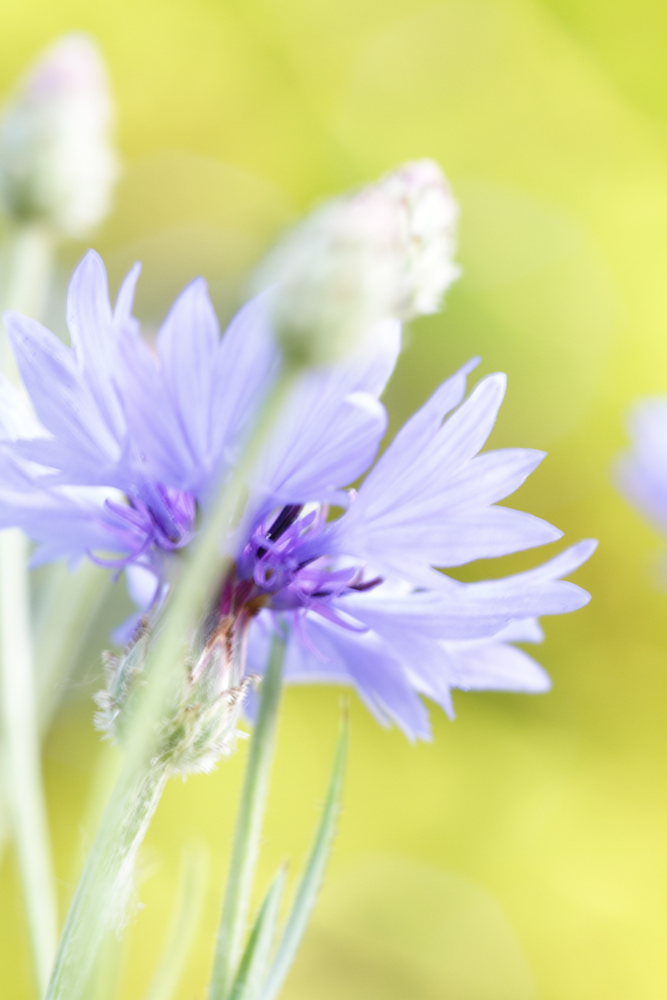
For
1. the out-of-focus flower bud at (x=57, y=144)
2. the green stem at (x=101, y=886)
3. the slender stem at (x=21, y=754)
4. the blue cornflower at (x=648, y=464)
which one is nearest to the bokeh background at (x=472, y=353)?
the blue cornflower at (x=648, y=464)

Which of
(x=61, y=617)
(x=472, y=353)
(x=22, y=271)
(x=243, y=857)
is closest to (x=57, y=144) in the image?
(x=22, y=271)

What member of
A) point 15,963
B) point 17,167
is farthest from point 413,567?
point 15,963

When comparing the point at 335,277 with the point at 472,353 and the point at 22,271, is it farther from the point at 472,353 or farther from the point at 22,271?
the point at 472,353

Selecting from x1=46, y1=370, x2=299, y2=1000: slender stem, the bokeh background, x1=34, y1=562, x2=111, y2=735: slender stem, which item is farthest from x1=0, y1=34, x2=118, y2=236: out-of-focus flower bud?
the bokeh background

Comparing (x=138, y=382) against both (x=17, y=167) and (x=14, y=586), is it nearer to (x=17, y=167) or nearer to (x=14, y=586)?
(x=14, y=586)

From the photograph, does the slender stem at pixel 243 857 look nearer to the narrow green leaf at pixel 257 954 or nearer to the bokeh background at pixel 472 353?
the narrow green leaf at pixel 257 954
